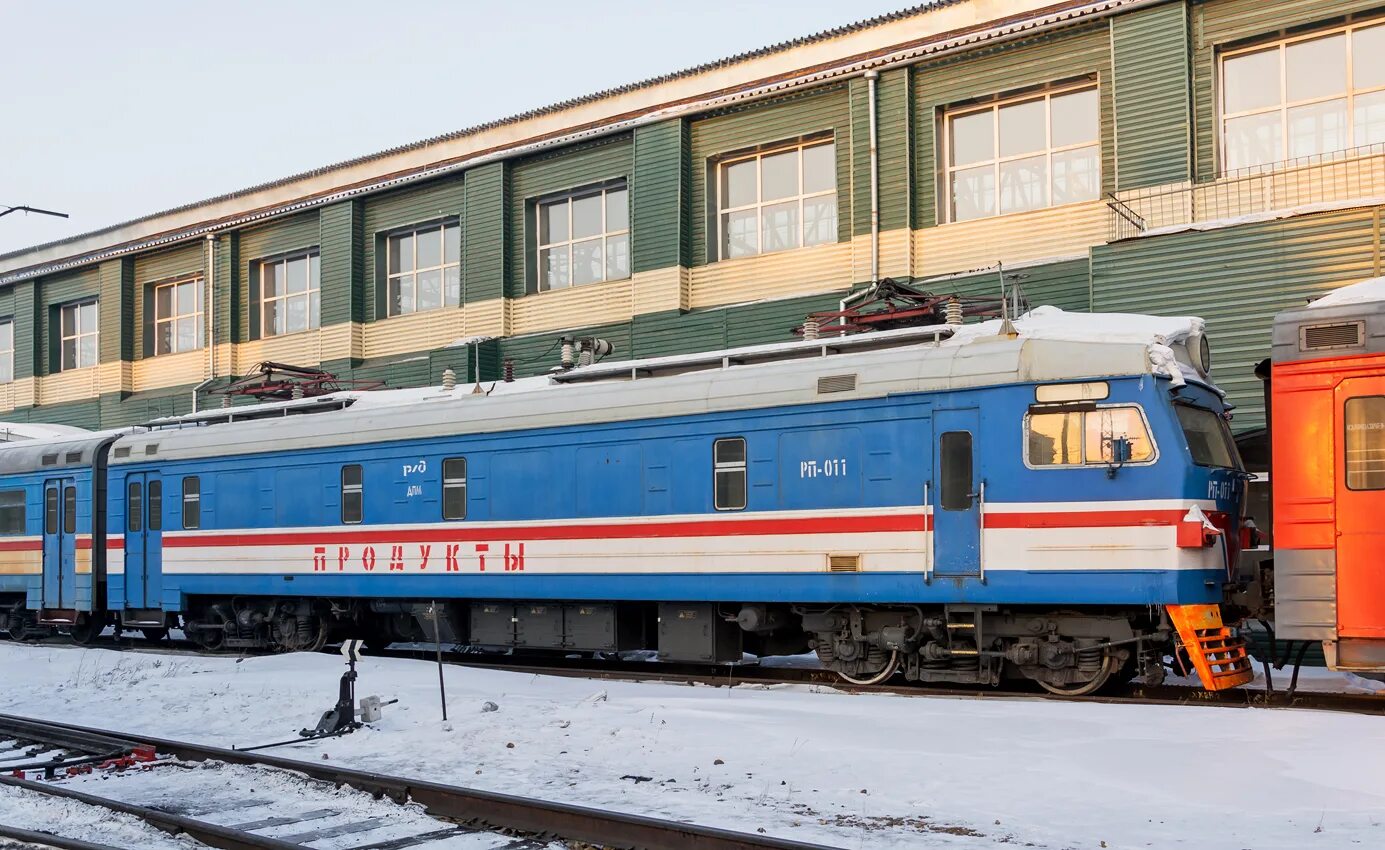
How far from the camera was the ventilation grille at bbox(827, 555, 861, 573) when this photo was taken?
1402cm

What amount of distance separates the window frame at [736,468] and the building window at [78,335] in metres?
28.5

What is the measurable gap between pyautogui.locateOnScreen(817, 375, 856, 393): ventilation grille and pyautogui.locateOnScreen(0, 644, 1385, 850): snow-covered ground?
324 cm

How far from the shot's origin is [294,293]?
108ft

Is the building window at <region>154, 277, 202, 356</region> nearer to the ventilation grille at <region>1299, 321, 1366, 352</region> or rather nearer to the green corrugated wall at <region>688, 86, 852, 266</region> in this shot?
the green corrugated wall at <region>688, 86, 852, 266</region>

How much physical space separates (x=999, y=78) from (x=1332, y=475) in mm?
11800

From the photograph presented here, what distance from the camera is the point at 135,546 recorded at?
21688 mm

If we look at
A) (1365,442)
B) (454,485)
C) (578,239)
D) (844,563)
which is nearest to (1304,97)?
(1365,442)

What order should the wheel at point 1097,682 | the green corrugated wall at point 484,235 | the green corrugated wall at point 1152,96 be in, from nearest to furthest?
the wheel at point 1097,682 < the green corrugated wall at point 1152,96 < the green corrugated wall at point 484,235

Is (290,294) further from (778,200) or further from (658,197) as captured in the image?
(778,200)

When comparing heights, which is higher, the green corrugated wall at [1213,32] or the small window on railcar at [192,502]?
the green corrugated wall at [1213,32]

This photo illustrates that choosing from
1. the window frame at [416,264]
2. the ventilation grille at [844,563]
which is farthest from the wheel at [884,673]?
the window frame at [416,264]

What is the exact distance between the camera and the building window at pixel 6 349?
131ft

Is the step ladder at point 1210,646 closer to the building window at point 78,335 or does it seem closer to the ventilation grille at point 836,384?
the ventilation grille at point 836,384

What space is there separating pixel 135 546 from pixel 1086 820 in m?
17.9
